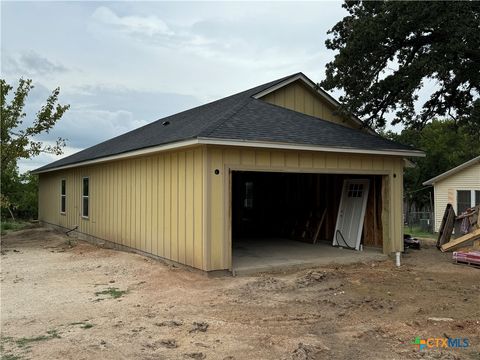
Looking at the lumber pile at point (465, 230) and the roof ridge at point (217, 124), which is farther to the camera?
the lumber pile at point (465, 230)

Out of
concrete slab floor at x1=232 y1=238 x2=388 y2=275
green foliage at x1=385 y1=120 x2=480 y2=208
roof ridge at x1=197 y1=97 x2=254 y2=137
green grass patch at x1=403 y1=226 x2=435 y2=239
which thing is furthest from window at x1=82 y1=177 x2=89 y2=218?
green foliage at x1=385 y1=120 x2=480 y2=208

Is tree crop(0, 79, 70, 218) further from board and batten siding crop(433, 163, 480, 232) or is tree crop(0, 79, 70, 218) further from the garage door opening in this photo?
board and batten siding crop(433, 163, 480, 232)

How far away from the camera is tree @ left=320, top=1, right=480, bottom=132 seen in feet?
29.4

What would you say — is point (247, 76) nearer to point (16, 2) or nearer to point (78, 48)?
point (78, 48)

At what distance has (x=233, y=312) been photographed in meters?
5.64

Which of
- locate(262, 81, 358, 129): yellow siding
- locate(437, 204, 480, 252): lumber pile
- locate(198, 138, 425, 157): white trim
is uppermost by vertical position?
locate(262, 81, 358, 129): yellow siding

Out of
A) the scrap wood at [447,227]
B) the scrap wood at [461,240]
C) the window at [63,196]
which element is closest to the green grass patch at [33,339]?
the scrap wood at [461,240]

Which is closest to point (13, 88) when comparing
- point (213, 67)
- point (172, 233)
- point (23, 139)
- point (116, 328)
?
point (23, 139)

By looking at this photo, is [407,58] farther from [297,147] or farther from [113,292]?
[113,292]

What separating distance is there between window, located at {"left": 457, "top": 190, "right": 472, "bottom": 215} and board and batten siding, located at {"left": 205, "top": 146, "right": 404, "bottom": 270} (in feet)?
42.0

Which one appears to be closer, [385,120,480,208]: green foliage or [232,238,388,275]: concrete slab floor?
[232,238,388,275]: concrete slab floor

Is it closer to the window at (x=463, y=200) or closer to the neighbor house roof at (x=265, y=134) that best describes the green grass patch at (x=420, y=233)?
the window at (x=463, y=200)

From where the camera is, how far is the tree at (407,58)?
8.97m

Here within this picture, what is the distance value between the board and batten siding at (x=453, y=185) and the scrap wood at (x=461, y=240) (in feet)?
35.6
